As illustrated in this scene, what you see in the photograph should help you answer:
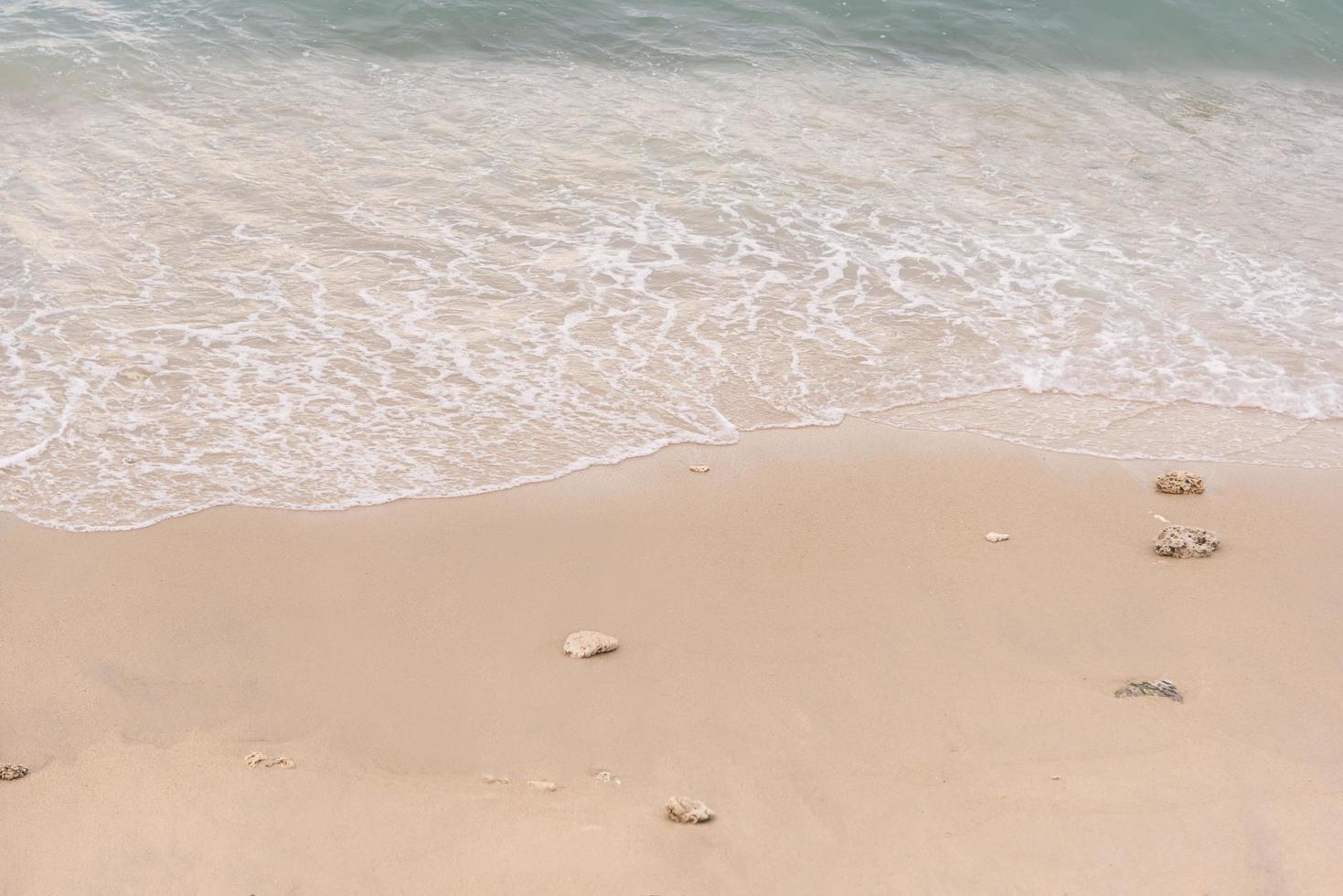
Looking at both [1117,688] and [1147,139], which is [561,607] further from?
[1147,139]

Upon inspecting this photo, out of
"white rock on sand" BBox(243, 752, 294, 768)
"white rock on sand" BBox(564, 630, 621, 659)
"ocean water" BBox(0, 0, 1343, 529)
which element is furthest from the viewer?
"ocean water" BBox(0, 0, 1343, 529)

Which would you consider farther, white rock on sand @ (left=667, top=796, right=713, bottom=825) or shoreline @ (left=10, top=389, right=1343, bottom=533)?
shoreline @ (left=10, top=389, right=1343, bottom=533)

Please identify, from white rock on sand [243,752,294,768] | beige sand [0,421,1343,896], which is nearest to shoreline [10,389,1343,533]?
beige sand [0,421,1343,896]

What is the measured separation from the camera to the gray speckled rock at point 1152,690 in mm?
4129

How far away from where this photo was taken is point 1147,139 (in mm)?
10852

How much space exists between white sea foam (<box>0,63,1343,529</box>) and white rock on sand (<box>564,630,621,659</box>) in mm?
1279

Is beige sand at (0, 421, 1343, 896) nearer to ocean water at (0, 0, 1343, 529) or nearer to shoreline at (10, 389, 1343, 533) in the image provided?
shoreline at (10, 389, 1343, 533)

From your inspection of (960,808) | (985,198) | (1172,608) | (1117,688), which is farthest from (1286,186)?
(960,808)

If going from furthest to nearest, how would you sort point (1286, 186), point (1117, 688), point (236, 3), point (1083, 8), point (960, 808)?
point (1083, 8), point (236, 3), point (1286, 186), point (1117, 688), point (960, 808)

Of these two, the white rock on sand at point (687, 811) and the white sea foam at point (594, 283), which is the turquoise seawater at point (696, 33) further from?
the white rock on sand at point (687, 811)

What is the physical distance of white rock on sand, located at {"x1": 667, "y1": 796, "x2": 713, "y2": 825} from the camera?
3510 millimetres

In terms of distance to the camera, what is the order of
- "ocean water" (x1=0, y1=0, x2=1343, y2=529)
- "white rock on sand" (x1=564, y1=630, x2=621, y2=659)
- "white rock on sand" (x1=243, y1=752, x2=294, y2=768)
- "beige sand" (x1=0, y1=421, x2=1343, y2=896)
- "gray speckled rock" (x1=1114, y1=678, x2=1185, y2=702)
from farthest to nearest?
"ocean water" (x1=0, y1=0, x2=1343, y2=529) < "white rock on sand" (x1=564, y1=630, x2=621, y2=659) < "gray speckled rock" (x1=1114, y1=678, x2=1185, y2=702) < "white rock on sand" (x1=243, y1=752, x2=294, y2=768) < "beige sand" (x1=0, y1=421, x2=1343, y2=896)

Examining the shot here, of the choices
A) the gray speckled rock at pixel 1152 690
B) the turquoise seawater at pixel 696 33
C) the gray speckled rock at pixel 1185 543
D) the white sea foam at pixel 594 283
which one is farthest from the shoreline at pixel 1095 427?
the turquoise seawater at pixel 696 33

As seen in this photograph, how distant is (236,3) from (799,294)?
914cm
